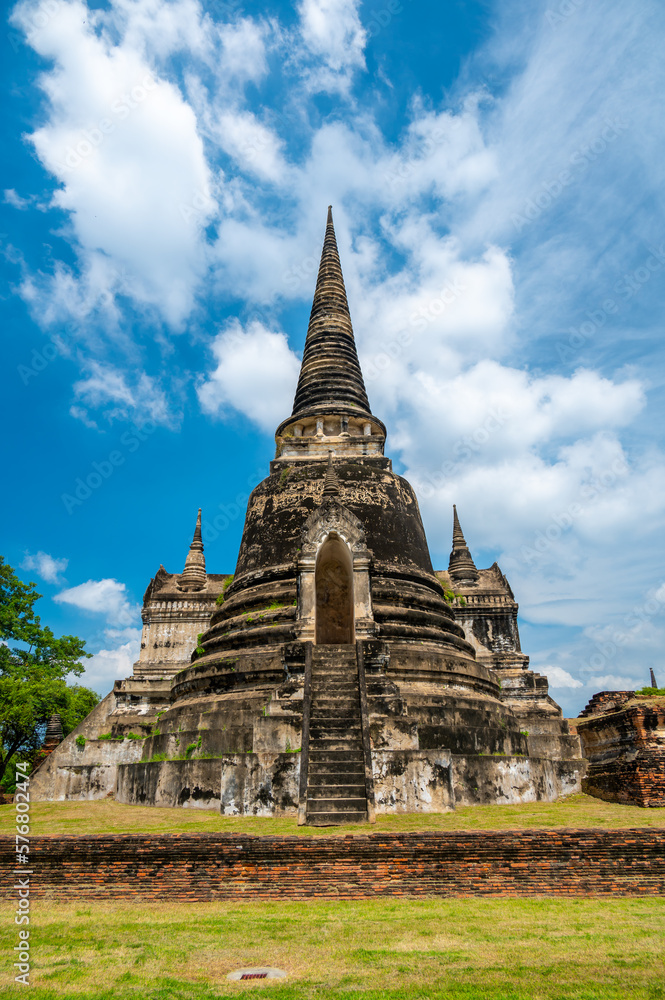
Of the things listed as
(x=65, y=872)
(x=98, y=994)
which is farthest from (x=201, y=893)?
(x=98, y=994)

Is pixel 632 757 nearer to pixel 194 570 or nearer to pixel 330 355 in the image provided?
pixel 330 355

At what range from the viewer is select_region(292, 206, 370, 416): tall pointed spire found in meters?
20.6

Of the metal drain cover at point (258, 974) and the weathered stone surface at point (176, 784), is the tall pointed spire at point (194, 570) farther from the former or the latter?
the metal drain cover at point (258, 974)

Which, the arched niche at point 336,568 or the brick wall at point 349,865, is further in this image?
the arched niche at point 336,568

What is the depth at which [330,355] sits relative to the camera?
71.4 ft

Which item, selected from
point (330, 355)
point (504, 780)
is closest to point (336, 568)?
point (504, 780)

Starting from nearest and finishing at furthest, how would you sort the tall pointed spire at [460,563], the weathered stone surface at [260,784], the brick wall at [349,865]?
the brick wall at [349,865] → the weathered stone surface at [260,784] → the tall pointed spire at [460,563]

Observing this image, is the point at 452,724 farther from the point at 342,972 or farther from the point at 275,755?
the point at 342,972

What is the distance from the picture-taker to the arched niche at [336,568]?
12.2 metres

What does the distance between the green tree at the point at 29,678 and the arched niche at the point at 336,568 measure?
14.2 metres

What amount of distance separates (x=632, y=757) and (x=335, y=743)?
6.16m

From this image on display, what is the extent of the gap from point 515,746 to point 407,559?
4807 millimetres

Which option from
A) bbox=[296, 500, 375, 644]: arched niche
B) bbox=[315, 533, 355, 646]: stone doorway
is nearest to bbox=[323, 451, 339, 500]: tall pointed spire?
bbox=[296, 500, 375, 644]: arched niche

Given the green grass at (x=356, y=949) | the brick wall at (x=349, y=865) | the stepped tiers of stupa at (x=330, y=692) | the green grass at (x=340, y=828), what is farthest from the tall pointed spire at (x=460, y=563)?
the green grass at (x=356, y=949)
